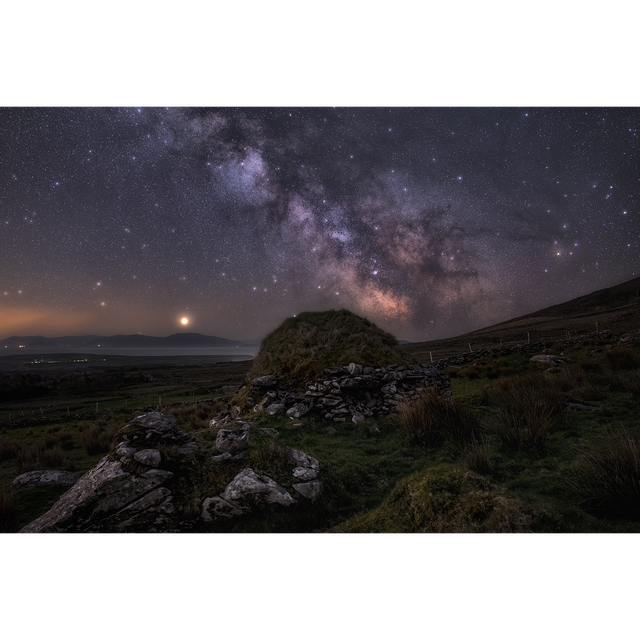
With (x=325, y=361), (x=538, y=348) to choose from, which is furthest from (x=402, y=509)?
(x=538, y=348)

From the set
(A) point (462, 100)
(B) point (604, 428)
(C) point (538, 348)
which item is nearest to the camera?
(A) point (462, 100)

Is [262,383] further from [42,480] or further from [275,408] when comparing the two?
[42,480]

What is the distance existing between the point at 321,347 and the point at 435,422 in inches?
229

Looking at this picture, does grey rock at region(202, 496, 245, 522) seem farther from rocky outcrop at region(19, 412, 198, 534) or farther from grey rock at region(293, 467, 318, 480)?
grey rock at region(293, 467, 318, 480)

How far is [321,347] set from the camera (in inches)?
428

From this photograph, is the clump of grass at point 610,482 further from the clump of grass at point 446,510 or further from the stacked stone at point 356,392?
the stacked stone at point 356,392

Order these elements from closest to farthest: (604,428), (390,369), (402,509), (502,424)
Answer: (402,509)
(604,428)
(502,424)
(390,369)

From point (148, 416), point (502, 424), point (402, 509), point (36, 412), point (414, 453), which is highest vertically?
point (148, 416)

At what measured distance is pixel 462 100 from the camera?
4105mm

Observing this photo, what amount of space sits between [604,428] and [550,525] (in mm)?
3233

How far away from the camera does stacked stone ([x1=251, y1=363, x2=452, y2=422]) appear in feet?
27.5

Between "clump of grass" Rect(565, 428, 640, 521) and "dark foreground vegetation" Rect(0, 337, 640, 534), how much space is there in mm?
11

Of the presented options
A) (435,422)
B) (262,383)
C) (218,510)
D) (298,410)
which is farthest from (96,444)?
(435,422)

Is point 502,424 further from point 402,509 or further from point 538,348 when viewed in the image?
point 538,348
